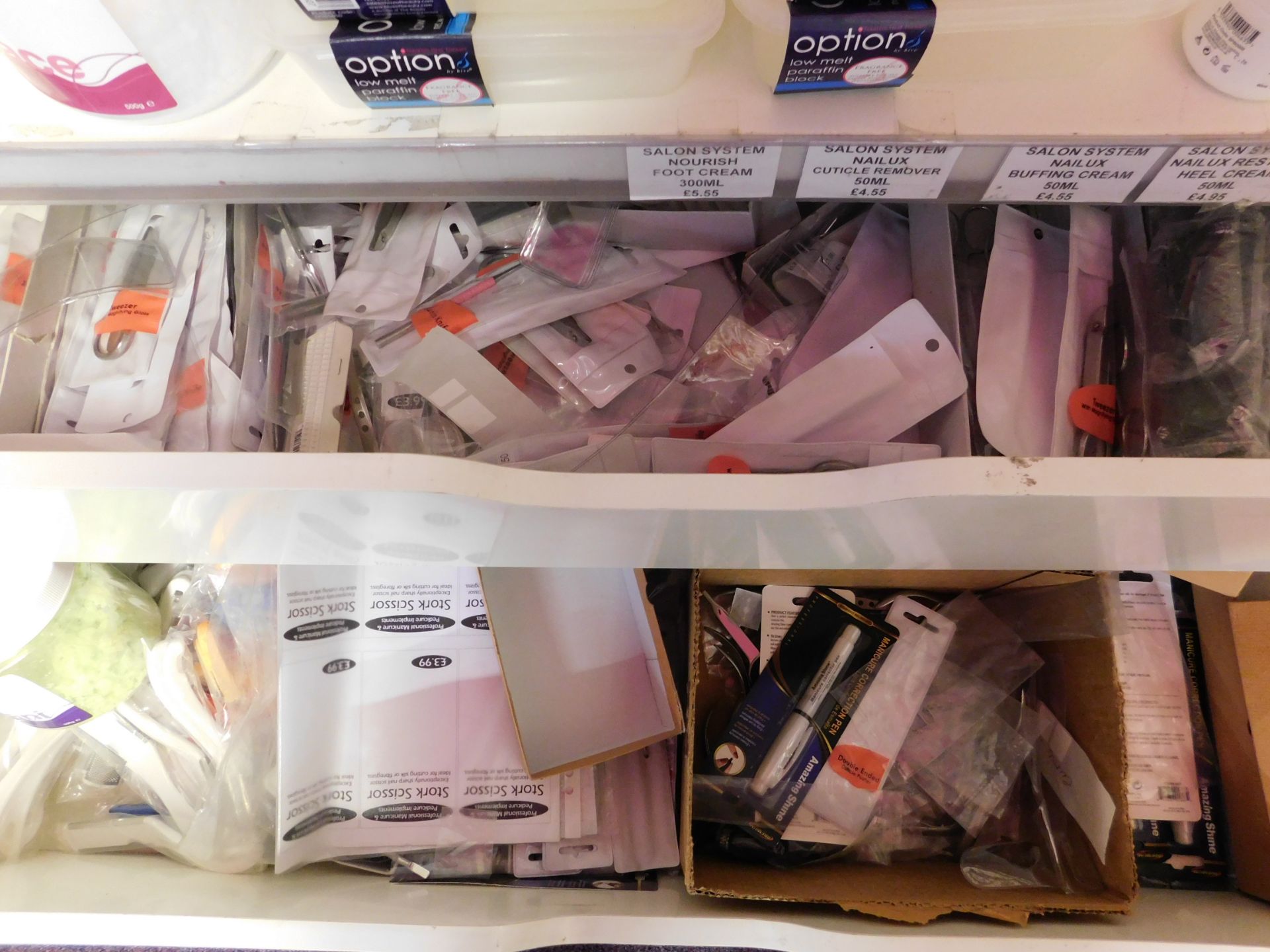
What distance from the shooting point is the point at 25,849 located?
86cm

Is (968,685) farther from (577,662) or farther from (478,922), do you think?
(478,922)

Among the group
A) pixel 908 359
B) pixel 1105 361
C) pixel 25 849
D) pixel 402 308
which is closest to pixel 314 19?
pixel 402 308

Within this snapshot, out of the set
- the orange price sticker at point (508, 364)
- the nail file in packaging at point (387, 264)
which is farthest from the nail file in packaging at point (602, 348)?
the nail file in packaging at point (387, 264)

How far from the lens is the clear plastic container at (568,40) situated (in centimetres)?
45

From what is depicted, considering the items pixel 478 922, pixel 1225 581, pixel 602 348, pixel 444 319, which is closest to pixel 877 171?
pixel 602 348

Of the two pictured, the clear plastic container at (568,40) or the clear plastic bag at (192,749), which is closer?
the clear plastic container at (568,40)

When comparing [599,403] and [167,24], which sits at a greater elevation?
[167,24]

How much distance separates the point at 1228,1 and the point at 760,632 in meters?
0.70

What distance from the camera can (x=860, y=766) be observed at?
2.72 ft

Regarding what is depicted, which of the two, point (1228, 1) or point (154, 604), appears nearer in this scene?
point (1228, 1)

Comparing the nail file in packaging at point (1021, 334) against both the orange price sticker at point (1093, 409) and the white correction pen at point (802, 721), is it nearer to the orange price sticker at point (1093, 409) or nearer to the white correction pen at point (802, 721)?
the orange price sticker at point (1093, 409)

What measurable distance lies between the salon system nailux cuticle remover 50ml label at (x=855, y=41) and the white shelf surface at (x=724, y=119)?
28mm

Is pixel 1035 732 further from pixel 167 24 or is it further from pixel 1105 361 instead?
pixel 167 24

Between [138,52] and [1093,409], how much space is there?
0.77m
